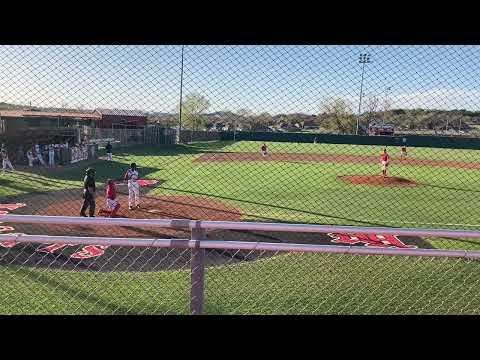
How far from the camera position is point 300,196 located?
52.1 ft

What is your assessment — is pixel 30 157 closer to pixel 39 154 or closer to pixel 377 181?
pixel 39 154

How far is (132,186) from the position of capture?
41.0ft

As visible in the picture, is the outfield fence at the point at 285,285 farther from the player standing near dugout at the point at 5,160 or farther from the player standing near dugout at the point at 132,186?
the player standing near dugout at the point at 5,160

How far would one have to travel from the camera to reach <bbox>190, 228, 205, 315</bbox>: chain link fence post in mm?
3016

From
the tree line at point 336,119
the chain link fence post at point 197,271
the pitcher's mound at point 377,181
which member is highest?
the tree line at point 336,119

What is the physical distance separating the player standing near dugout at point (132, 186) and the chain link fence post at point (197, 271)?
9.36 m

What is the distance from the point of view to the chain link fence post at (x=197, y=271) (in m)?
Result: 3.02

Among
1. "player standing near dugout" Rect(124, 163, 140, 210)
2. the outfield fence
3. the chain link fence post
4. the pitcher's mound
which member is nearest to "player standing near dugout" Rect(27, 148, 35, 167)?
"player standing near dugout" Rect(124, 163, 140, 210)

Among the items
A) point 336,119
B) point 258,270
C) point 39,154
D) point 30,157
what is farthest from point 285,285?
point 39,154

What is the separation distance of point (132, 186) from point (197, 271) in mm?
9800

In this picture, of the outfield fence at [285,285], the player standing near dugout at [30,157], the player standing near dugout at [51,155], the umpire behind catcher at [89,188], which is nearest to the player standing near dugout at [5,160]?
the player standing near dugout at [30,157]
